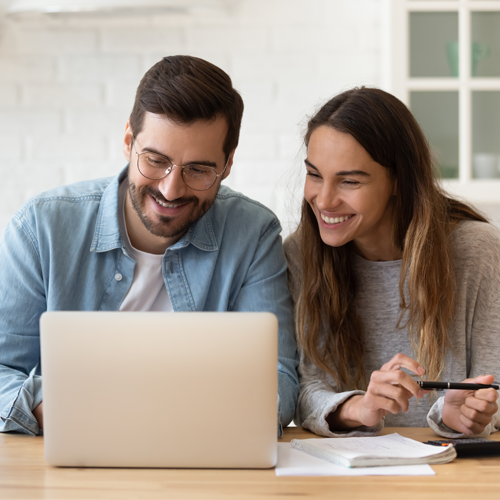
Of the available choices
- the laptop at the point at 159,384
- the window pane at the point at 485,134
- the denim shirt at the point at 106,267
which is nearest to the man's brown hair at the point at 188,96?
the denim shirt at the point at 106,267

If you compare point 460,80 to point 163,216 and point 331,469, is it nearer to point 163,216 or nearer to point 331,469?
point 163,216

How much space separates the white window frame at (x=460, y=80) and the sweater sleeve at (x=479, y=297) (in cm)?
89

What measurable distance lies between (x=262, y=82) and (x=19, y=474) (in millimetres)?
1934

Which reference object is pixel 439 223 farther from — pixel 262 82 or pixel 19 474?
pixel 262 82

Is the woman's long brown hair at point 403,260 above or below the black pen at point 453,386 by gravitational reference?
above

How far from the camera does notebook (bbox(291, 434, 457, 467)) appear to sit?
974 millimetres

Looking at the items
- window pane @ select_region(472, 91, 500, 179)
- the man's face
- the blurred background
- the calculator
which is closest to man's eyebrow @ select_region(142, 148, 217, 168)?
the man's face

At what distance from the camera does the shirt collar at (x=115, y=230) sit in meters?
1.46

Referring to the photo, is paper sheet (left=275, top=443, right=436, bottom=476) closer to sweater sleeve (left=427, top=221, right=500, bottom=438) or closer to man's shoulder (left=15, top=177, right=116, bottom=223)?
sweater sleeve (left=427, top=221, right=500, bottom=438)

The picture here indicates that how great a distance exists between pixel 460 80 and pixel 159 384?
1875mm

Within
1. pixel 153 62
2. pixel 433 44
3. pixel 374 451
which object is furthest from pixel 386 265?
pixel 153 62

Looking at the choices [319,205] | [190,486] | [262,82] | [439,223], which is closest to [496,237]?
[439,223]

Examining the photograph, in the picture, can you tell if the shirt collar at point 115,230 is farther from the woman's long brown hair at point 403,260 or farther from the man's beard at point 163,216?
the woman's long brown hair at point 403,260

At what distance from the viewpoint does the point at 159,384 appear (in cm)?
94
